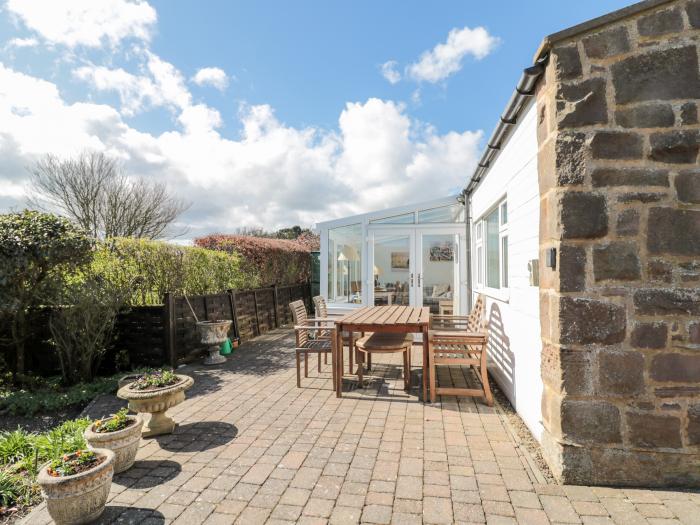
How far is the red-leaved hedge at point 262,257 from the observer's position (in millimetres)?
9609

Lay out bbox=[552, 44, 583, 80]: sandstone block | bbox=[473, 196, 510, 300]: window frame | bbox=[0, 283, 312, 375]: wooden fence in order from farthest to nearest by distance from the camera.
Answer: bbox=[0, 283, 312, 375]: wooden fence → bbox=[473, 196, 510, 300]: window frame → bbox=[552, 44, 583, 80]: sandstone block

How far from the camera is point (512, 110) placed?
3482 millimetres

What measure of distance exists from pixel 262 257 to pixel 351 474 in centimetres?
827

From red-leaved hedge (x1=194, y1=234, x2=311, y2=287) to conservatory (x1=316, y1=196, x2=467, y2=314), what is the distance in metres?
2.90

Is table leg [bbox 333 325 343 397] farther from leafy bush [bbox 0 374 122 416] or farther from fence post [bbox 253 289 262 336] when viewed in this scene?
fence post [bbox 253 289 262 336]

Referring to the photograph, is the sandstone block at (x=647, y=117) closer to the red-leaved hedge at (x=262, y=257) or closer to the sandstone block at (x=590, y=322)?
the sandstone block at (x=590, y=322)

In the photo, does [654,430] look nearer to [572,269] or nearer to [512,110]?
[572,269]

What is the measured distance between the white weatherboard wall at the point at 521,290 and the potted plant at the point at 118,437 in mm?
3016

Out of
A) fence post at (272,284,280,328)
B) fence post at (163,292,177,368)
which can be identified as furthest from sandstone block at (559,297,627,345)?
fence post at (272,284,280,328)

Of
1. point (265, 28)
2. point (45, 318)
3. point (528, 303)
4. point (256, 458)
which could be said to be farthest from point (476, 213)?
point (45, 318)

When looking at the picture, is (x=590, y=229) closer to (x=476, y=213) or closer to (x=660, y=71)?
(x=660, y=71)

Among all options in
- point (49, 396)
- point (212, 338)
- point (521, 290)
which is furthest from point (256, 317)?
point (521, 290)

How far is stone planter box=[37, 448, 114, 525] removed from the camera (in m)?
2.03

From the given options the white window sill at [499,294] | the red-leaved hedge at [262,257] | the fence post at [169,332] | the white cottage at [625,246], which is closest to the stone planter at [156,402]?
the fence post at [169,332]
